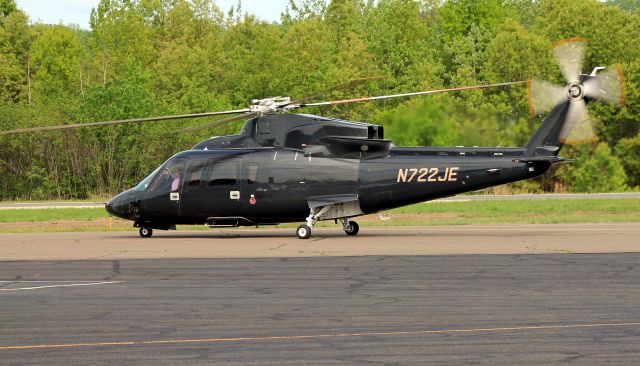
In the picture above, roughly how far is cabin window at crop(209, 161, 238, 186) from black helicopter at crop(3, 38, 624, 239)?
0.09 feet

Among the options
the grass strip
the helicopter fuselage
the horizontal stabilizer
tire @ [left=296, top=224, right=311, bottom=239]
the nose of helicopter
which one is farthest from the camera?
the grass strip

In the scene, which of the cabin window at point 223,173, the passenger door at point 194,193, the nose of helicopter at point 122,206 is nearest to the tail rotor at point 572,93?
the cabin window at point 223,173

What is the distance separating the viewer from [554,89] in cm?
2625

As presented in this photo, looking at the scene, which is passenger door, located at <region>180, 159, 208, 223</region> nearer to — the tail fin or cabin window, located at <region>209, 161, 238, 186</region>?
cabin window, located at <region>209, 161, 238, 186</region>

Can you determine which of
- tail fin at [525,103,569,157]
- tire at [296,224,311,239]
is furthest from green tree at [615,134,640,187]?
tire at [296,224,311,239]

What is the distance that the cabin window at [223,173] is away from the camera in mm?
28234

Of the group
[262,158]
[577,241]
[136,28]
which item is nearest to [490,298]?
[577,241]

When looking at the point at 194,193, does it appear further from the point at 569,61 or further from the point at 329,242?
the point at 569,61

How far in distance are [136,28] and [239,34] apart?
16.4 meters

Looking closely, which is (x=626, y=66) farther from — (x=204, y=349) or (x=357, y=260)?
(x=204, y=349)

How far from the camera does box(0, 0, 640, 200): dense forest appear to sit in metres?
54.6

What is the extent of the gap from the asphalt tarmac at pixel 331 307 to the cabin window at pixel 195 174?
11.6 ft

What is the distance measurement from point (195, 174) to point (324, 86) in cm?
4325

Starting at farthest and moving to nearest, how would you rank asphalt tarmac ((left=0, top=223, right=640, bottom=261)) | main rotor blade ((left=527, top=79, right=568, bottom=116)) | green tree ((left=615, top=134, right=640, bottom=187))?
Result: green tree ((left=615, top=134, right=640, bottom=187)), main rotor blade ((left=527, top=79, right=568, bottom=116)), asphalt tarmac ((left=0, top=223, right=640, bottom=261))
